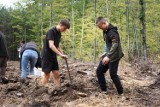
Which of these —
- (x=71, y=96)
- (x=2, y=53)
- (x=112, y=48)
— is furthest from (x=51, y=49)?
(x=2, y=53)

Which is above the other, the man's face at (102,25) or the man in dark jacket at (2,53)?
the man's face at (102,25)

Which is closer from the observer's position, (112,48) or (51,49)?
(112,48)

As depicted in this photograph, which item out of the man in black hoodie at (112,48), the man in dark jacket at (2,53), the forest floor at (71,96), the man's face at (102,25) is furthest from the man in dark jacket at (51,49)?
the man in dark jacket at (2,53)

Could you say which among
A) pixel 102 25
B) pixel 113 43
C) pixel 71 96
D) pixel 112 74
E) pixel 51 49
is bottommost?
pixel 71 96

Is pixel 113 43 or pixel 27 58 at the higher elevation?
pixel 113 43

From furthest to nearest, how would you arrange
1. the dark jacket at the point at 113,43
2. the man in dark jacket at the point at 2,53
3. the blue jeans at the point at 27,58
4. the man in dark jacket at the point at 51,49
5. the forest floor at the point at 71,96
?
the blue jeans at the point at 27,58 < the man in dark jacket at the point at 2,53 < the man in dark jacket at the point at 51,49 < the dark jacket at the point at 113,43 < the forest floor at the point at 71,96

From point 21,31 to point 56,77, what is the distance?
37.8 m

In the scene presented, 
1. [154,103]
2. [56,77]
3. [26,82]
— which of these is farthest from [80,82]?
[154,103]

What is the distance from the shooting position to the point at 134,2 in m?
29.7

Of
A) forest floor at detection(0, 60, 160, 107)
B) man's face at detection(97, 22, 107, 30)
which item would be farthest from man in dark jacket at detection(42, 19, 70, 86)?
man's face at detection(97, 22, 107, 30)

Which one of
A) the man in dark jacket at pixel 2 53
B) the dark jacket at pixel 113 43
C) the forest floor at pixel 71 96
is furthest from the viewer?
the man in dark jacket at pixel 2 53

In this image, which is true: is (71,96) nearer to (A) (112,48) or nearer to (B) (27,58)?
(A) (112,48)

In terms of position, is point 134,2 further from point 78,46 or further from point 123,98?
point 123,98

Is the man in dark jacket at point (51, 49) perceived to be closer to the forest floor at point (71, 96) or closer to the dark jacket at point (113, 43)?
the forest floor at point (71, 96)
